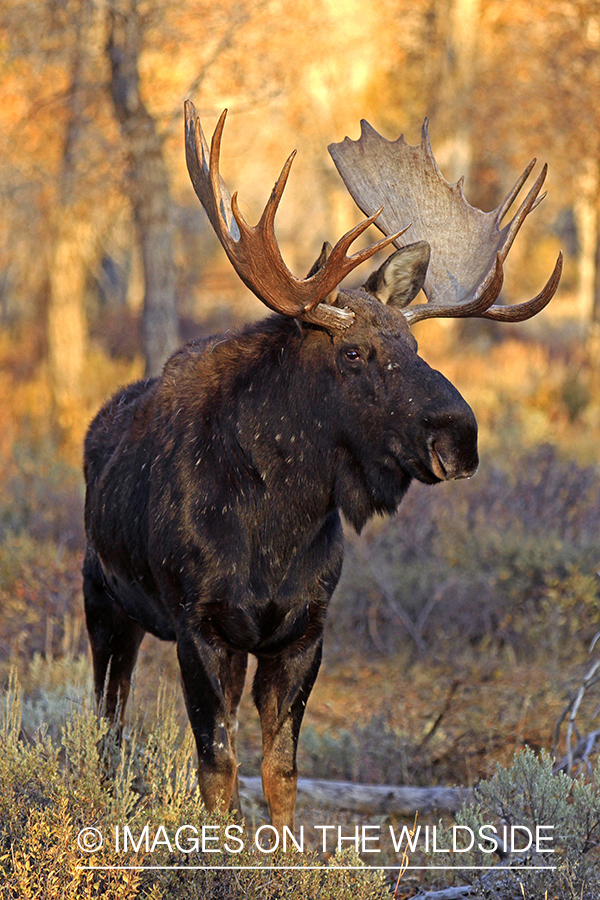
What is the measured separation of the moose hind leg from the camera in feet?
14.4

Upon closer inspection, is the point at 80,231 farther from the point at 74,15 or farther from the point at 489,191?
the point at 489,191

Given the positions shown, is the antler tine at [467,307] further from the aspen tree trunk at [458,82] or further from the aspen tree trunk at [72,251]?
the aspen tree trunk at [458,82]

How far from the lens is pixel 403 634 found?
23.7 feet

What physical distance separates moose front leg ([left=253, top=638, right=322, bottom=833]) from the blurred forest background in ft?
4.93

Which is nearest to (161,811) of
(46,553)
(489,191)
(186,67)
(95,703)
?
(95,703)

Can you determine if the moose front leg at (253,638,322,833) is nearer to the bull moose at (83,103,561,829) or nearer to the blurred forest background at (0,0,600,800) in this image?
the bull moose at (83,103,561,829)

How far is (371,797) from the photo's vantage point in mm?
4723

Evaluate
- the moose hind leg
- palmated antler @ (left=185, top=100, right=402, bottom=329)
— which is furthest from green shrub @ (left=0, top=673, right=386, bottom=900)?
palmated antler @ (left=185, top=100, right=402, bottom=329)

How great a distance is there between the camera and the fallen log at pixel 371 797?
15.3 feet

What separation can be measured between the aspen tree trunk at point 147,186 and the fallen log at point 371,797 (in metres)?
6.89

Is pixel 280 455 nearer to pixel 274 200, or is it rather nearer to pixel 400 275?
pixel 400 275

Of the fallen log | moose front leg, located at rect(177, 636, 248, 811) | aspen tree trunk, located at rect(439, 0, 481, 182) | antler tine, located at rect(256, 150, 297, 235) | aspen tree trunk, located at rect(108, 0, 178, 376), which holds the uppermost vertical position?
aspen tree trunk, located at rect(439, 0, 481, 182)

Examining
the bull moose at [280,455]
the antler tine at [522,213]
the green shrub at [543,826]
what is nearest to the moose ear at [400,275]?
the bull moose at [280,455]
